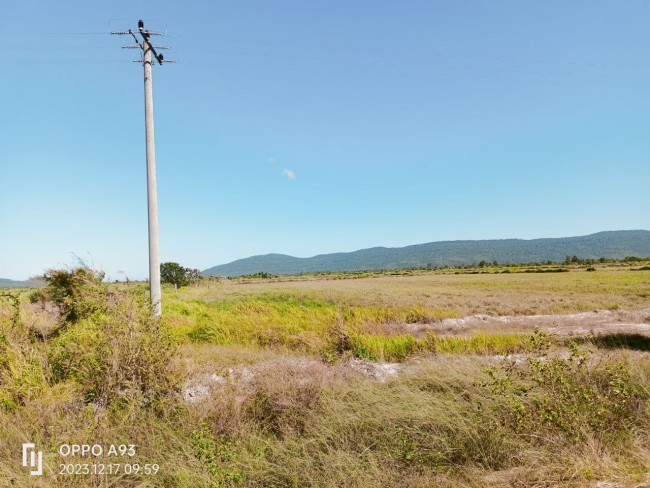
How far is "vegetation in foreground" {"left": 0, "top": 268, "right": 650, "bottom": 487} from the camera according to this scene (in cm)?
398

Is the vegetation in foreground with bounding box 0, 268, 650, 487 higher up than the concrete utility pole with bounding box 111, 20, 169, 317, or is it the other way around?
the concrete utility pole with bounding box 111, 20, 169, 317

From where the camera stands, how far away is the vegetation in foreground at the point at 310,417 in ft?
13.1

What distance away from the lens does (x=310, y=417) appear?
16.9ft

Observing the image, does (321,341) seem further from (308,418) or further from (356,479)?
(356,479)

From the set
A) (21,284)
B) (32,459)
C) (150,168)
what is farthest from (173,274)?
(21,284)

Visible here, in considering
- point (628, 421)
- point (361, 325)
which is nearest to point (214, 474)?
point (628, 421)

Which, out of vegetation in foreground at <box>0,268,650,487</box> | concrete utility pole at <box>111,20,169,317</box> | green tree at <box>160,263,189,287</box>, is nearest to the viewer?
vegetation in foreground at <box>0,268,650,487</box>

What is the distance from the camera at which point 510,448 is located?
424cm

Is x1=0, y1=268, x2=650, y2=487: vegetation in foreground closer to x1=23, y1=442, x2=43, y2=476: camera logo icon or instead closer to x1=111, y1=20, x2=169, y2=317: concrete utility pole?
x1=23, y1=442, x2=43, y2=476: camera logo icon

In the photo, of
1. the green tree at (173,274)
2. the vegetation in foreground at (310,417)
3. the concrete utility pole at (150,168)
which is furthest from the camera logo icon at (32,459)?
the green tree at (173,274)

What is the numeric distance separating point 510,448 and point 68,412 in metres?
6.25

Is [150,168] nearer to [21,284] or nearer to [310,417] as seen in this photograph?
[310,417]

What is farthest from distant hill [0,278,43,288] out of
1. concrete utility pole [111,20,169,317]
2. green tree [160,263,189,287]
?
green tree [160,263,189,287]

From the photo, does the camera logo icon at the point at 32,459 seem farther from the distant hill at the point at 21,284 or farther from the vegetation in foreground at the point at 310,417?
the distant hill at the point at 21,284
